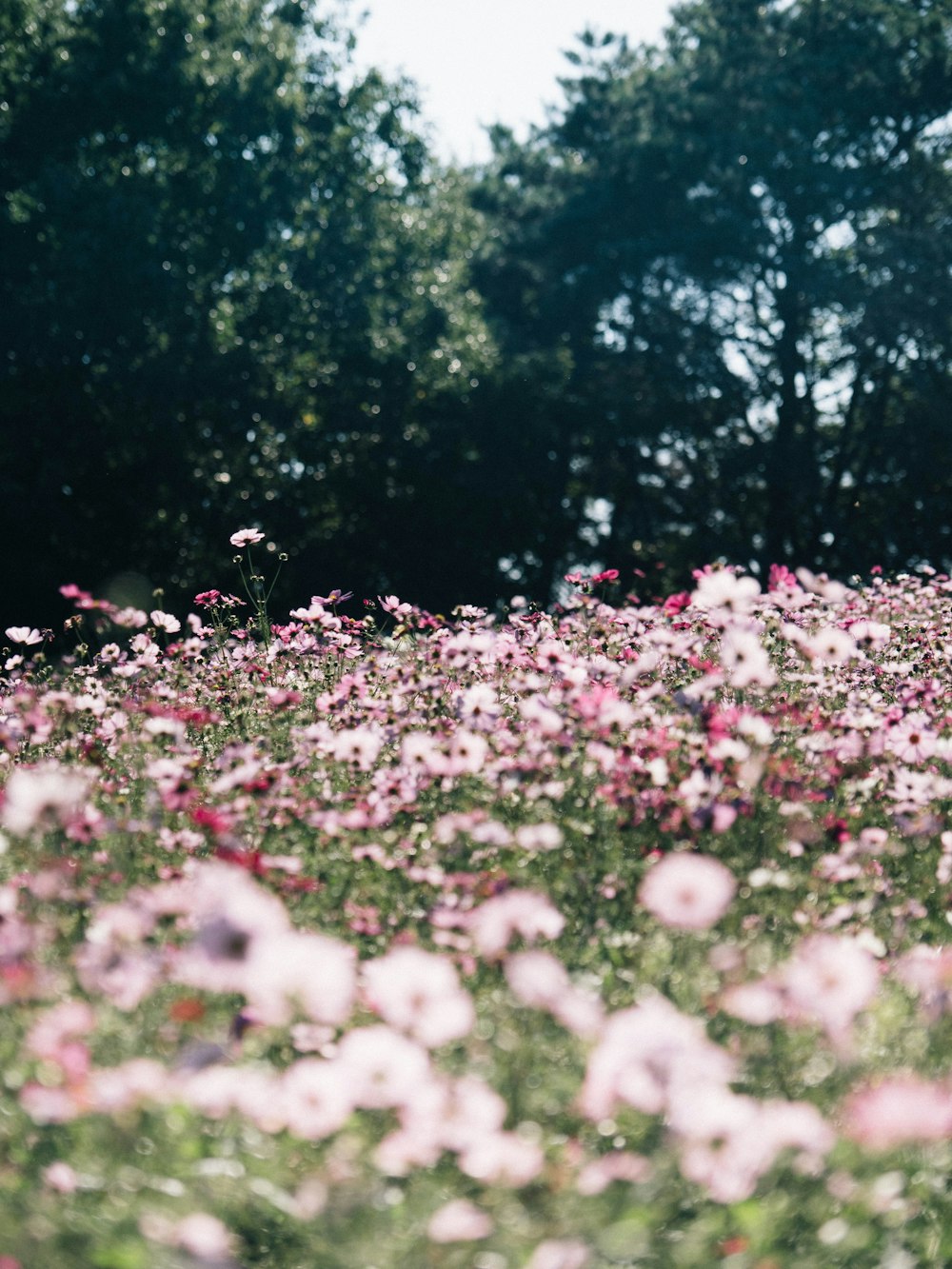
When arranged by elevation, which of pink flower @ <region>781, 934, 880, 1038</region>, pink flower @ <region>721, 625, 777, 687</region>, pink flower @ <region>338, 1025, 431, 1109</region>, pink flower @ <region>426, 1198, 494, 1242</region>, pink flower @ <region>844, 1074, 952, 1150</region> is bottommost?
pink flower @ <region>426, 1198, 494, 1242</region>

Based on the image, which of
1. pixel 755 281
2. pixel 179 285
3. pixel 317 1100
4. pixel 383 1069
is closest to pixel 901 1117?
pixel 383 1069

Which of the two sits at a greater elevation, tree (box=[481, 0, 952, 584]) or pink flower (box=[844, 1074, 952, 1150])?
tree (box=[481, 0, 952, 584])

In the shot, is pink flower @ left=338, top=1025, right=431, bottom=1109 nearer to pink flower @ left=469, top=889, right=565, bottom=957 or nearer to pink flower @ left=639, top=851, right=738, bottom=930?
pink flower @ left=469, top=889, right=565, bottom=957

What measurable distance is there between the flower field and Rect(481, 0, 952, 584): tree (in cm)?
1465

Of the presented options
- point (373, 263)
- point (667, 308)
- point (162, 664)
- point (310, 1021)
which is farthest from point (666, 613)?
point (667, 308)

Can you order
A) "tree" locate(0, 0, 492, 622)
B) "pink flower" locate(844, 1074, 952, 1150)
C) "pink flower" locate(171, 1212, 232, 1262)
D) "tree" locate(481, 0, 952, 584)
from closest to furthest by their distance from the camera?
1. "pink flower" locate(171, 1212, 232, 1262)
2. "pink flower" locate(844, 1074, 952, 1150)
3. "tree" locate(0, 0, 492, 622)
4. "tree" locate(481, 0, 952, 584)

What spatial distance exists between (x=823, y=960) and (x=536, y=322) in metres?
19.7

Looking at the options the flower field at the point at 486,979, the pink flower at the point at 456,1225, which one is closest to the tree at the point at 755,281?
the flower field at the point at 486,979

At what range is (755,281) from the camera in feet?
66.6

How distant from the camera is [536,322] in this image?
21141 millimetres

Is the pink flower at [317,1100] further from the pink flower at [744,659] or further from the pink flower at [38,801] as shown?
the pink flower at [744,659]

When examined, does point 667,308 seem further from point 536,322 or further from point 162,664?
point 162,664

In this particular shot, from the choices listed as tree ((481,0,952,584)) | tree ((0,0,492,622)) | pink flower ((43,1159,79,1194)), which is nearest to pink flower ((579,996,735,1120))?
pink flower ((43,1159,79,1194))

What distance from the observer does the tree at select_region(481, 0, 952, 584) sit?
61.6 feet
